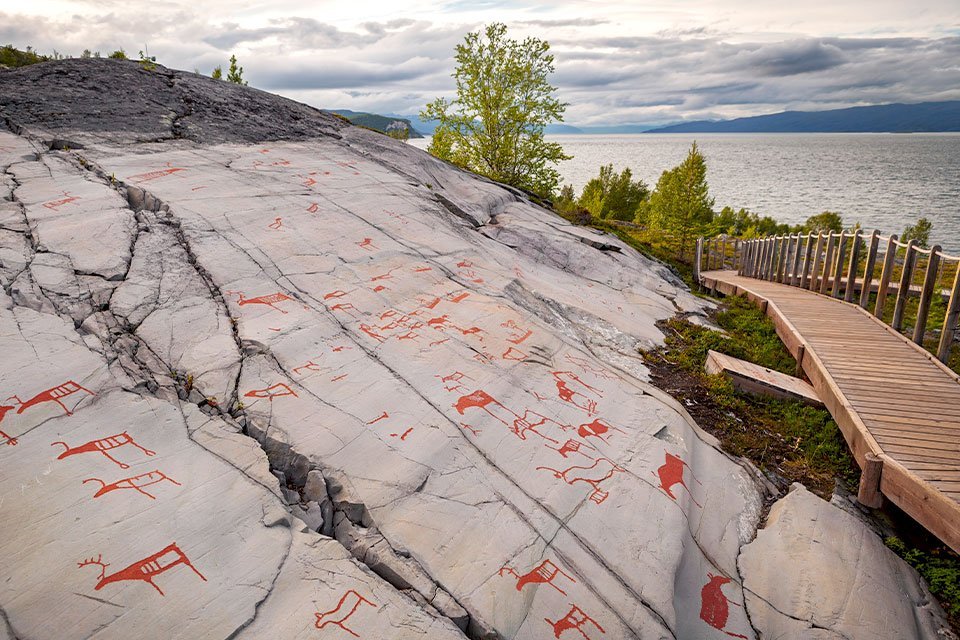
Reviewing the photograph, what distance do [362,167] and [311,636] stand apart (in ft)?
40.9

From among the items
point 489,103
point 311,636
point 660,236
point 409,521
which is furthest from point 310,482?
point 660,236

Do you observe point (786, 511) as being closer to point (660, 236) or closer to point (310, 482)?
point (310, 482)

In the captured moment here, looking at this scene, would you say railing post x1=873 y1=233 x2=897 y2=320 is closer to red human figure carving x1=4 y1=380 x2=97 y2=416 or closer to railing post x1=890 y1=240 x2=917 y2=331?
railing post x1=890 y1=240 x2=917 y2=331

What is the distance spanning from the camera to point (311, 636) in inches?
139

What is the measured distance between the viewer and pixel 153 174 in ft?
35.0

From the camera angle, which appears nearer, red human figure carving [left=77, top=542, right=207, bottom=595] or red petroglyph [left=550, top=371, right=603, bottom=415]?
red human figure carving [left=77, top=542, right=207, bottom=595]

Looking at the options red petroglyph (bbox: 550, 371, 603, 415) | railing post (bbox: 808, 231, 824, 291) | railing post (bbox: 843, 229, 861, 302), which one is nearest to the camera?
red petroglyph (bbox: 550, 371, 603, 415)

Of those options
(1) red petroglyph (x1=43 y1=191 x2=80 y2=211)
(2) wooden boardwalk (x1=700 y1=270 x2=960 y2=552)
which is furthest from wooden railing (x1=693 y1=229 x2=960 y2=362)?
(1) red petroglyph (x1=43 y1=191 x2=80 y2=211)

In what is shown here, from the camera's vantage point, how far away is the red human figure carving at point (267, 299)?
750cm

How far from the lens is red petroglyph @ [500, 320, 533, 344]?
321 inches

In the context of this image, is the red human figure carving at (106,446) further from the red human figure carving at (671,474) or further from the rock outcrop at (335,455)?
the red human figure carving at (671,474)

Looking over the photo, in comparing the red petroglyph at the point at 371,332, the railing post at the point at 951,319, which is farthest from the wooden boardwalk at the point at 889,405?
the red petroglyph at the point at 371,332

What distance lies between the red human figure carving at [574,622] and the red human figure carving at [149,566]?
2.71 m

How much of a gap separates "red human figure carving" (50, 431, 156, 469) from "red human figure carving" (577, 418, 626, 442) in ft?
15.3
